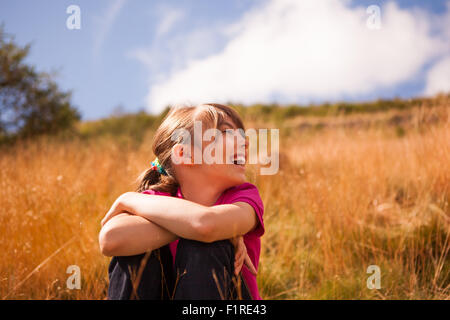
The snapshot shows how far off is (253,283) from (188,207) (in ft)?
1.71

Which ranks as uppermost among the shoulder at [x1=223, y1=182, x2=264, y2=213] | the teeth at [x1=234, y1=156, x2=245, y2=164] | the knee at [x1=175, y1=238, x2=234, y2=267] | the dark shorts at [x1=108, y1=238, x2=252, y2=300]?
the teeth at [x1=234, y1=156, x2=245, y2=164]

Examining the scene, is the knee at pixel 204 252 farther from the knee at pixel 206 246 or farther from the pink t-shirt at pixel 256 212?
the pink t-shirt at pixel 256 212

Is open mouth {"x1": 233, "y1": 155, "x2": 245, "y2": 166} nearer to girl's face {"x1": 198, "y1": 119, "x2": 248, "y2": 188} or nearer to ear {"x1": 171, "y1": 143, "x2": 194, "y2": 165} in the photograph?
girl's face {"x1": 198, "y1": 119, "x2": 248, "y2": 188}

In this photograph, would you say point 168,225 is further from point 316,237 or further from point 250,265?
point 316,237

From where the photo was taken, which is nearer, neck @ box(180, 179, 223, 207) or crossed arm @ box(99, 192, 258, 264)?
crossed arm @ box(99, 192, 258, 264)

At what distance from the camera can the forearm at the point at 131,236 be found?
1.26 meters

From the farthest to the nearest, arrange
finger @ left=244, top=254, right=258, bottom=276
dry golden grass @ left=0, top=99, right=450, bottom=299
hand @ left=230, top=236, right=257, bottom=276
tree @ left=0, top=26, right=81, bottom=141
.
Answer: tree @ left=0, top=26, right=81, bottom=141 < dry golden grass @ left=0, top=99, right=450, bottom=299 < finger @ left=244, top=254, right=258, bottom=276 < hand @ left=230, top=236, right=257, bottom=276

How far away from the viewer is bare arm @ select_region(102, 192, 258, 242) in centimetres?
123

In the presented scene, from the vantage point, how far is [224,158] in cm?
148

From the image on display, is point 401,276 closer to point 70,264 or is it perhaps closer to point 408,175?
point 408,175

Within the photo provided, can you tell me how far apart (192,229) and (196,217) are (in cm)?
5

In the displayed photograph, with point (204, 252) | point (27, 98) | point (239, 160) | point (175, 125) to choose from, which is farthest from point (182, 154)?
point (27, 98)

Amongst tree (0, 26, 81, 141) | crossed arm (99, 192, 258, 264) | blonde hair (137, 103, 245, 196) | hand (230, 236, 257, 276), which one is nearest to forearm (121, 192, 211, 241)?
crossed arm (99, 192, 258, 264)

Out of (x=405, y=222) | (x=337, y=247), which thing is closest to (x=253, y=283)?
(x=337, y=247)
